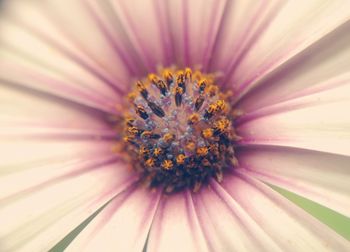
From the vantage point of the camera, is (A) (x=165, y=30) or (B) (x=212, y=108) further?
(A) (x=165, y=30)

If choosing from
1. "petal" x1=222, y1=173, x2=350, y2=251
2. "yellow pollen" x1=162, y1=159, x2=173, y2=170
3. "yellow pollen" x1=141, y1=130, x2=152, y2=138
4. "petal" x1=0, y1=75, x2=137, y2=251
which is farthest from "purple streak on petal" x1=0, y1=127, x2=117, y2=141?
"petal" x1=222, y1=173, x2=350, y2=251

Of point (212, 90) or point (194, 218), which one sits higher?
point (212, 90)

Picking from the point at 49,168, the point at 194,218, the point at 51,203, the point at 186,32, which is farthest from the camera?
the point at 186,32

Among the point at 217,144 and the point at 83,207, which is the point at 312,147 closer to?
the point at 217,144

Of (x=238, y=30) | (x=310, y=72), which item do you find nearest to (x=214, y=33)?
(x=238, y=30)

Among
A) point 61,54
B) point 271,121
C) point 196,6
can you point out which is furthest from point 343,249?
point 61,54

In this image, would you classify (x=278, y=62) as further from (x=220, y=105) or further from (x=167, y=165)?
(x=167, y=165)
